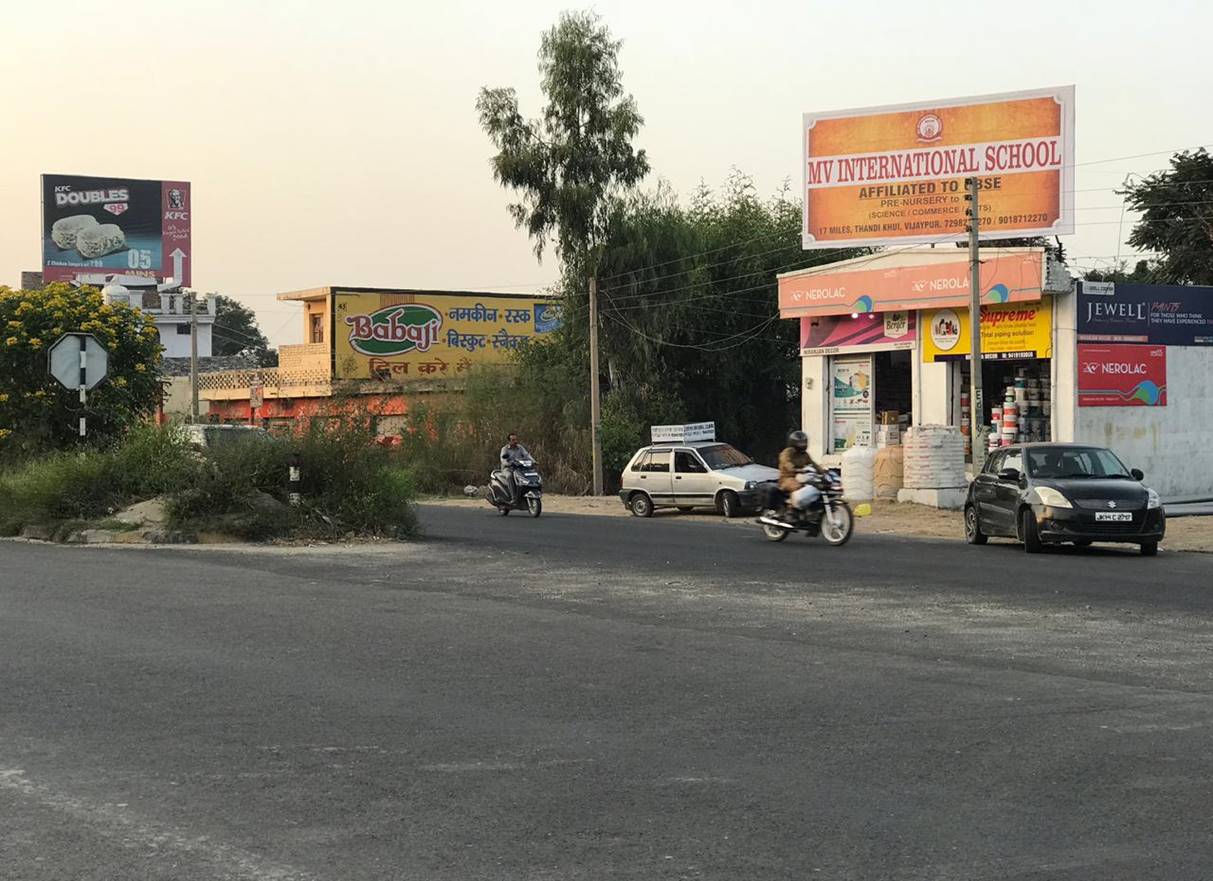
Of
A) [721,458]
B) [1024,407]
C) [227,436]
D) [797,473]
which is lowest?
[797,473]

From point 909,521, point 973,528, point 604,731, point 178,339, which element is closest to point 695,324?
point 909,521

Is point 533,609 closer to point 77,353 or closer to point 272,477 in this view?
point 272,477

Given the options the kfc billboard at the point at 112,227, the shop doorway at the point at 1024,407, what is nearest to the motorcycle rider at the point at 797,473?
the shop doorway at the point at 1024,407

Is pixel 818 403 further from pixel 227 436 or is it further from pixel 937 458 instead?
pixel 227 436

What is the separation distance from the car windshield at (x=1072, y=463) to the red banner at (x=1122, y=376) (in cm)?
1316

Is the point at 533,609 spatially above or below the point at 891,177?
below

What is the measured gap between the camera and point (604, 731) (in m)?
8.17

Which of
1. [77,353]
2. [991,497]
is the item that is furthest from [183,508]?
[991,497]

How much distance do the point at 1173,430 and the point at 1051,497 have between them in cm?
1749

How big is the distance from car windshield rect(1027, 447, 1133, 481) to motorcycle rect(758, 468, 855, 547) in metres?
2.76

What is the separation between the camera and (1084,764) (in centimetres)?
732

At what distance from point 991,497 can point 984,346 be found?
15051 mm

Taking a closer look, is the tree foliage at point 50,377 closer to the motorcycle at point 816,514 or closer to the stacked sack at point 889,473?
the motorcycle at point 816,514

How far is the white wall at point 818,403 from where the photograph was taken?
135 feet
